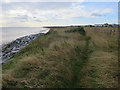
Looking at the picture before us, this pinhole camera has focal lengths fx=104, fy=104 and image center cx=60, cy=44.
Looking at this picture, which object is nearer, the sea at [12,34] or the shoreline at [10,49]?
the shoreline at [10,49]

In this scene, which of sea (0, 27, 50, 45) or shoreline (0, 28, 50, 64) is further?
sea (0, 27, 50, 45)

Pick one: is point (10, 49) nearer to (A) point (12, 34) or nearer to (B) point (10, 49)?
(B) point (10, 49)

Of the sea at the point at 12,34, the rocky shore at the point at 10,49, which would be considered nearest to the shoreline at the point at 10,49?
the rocky shore at the point at 10,49

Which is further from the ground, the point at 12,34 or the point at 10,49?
the point at 12,34

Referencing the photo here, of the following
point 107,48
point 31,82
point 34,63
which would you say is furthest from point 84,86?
point 107,48

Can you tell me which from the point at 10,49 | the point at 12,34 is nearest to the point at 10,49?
the point at 10,49

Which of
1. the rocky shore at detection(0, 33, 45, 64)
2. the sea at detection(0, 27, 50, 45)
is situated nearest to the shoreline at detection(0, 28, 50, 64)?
the rocky shore at detection(0, 33, 45, 64)

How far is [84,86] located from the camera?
12.1 ft

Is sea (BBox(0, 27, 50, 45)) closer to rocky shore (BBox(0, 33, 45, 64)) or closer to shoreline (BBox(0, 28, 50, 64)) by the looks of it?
shoreline (BBox(0, 28, 50, 64))

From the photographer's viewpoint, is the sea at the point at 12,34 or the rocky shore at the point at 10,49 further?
the sea at the point at 12,34

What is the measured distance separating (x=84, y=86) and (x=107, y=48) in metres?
6.05

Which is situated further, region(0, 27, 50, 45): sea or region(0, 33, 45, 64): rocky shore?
region(0, 27, 50, 45): sea

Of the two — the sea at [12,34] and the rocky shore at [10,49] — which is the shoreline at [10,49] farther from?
the sea at [12,34]

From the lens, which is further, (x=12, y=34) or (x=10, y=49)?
(x=12, y=34)
